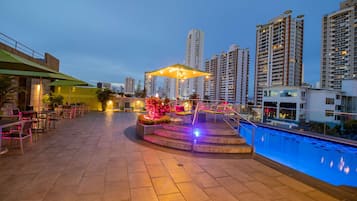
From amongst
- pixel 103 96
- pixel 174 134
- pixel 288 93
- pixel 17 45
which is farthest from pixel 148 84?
pixel 174 134

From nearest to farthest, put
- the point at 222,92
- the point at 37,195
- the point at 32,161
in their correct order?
the point at 37,195, the point at 32,161, the point at 222,92

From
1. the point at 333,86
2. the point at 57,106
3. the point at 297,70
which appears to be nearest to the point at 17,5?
the point at 57,106

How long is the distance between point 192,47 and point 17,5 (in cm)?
3354

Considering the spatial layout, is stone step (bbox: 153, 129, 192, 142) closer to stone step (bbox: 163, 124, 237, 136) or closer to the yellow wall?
stone step (bbox: 163, 124, 237, 136)

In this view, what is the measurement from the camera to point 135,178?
2.40m

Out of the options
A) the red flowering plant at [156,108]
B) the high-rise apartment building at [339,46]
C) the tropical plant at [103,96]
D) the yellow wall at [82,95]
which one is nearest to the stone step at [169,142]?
the red flowering plant at [156,108]

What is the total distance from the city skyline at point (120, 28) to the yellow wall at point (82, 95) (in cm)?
762

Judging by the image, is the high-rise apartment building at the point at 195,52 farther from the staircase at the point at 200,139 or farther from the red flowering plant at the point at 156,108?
the staircase at the point at 200,139

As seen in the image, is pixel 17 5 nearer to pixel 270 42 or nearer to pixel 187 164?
pixel 187 164

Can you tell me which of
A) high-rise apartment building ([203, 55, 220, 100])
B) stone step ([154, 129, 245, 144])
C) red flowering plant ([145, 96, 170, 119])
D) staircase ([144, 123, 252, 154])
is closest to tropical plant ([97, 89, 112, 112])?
red flowering plant ([145, 96, 170, 119])

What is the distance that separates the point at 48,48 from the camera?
38.8 m

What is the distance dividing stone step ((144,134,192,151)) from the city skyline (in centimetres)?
623

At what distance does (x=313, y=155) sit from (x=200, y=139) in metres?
4.07

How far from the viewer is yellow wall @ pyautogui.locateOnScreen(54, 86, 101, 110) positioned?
12602mm
